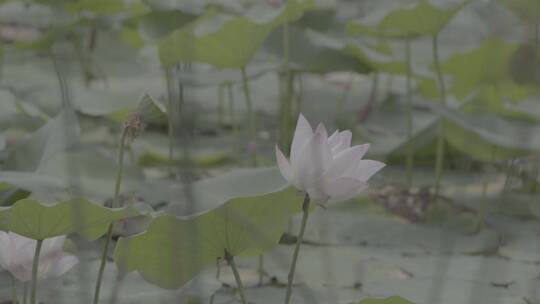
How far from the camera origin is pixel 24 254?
3.95 ft

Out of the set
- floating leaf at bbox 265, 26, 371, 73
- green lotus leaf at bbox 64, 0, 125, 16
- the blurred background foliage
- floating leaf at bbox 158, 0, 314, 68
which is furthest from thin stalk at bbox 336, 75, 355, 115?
floating leaf at bbox 158, 0, 314, 68

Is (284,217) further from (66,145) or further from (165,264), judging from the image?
(66,145)

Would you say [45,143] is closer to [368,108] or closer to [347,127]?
[347,127]

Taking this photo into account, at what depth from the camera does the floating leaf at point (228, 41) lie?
1.75 m

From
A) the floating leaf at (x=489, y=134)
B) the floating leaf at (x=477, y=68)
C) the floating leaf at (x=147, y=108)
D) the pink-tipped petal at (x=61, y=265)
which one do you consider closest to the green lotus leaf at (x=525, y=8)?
the floating leaf at (x=489, y=134)

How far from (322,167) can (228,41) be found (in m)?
0.70

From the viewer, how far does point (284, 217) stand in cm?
123

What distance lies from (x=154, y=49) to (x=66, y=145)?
31.5 inches

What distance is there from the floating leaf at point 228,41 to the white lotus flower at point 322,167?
553mm

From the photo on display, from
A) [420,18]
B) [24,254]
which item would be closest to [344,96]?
[420,18]

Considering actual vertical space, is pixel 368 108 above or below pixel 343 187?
below

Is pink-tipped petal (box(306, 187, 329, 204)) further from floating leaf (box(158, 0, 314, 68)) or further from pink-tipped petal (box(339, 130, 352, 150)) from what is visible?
floating leaf (box(158, 0, 314, 68))

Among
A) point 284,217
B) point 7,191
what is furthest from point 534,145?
point 7,191

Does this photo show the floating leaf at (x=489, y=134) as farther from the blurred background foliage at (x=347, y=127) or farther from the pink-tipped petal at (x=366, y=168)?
the pink-tipped petal at (x=366, y=168)
